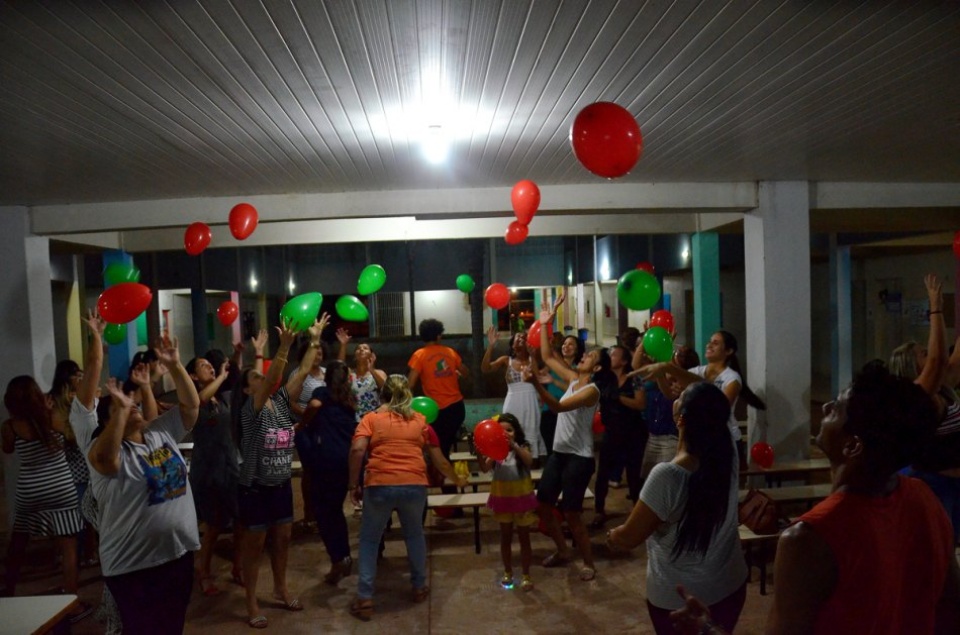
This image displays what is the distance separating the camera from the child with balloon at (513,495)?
4.10 m

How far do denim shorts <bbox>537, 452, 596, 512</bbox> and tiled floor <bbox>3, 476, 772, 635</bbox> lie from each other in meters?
0.55

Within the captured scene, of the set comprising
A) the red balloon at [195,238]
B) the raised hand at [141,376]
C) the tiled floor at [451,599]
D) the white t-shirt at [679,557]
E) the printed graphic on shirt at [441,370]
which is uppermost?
the red balloon at [195,238]

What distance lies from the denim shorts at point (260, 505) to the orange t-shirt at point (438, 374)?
2202 millimetres

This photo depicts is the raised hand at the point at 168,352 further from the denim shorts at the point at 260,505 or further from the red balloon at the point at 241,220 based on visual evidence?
the red balloon at the point at 241,220

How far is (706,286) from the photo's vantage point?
786cm

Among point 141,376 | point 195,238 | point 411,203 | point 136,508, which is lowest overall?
point 136,508

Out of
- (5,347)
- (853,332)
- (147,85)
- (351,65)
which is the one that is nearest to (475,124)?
(351,65)

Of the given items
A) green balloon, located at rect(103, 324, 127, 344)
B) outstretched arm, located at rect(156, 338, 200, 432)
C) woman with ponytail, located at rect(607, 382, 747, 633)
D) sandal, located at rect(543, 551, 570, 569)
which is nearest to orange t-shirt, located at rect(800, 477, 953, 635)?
woman with ponytail, located at rect(607, 382, 747, 633)

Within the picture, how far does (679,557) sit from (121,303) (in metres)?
3.23

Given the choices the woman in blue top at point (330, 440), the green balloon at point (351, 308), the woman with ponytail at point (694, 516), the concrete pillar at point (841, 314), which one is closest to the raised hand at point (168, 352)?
the woman in blue top at point (330, 440)

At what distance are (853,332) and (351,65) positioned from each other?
37.2 ft

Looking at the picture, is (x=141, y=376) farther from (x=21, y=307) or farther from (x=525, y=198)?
(x=21, y=307)

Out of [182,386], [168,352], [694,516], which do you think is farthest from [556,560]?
[168,352]

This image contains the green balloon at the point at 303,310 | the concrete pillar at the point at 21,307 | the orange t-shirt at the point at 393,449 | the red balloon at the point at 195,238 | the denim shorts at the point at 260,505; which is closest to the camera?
the denim shorts at the point at 260,505
